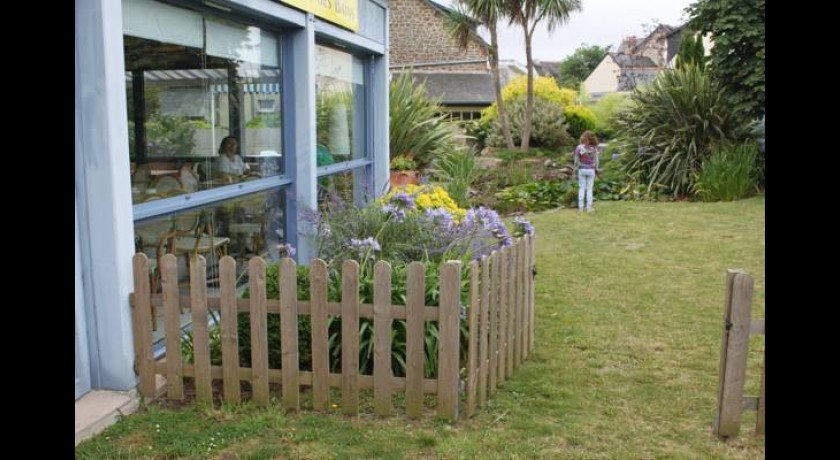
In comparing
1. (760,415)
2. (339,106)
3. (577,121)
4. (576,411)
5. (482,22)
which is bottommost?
(576,411)

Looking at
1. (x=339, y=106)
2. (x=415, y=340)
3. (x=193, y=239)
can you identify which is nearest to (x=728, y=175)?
(x=339, y=106)

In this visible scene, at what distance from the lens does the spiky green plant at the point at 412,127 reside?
14008mm

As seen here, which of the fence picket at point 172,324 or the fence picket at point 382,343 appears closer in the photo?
the fence picket at point 382,343

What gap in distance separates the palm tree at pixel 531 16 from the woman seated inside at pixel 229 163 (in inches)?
727

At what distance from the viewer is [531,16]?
966 inches

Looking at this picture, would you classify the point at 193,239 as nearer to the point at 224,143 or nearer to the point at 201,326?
the point at 224,143

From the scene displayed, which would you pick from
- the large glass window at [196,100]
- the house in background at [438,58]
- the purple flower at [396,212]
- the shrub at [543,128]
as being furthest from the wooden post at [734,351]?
the house in background at [438,58]

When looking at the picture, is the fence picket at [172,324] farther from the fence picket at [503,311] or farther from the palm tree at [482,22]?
the palm tree at [482,22]

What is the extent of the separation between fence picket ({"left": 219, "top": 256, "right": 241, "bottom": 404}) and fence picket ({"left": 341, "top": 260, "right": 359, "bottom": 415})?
25.0 inches

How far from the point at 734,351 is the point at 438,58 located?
3649cm
